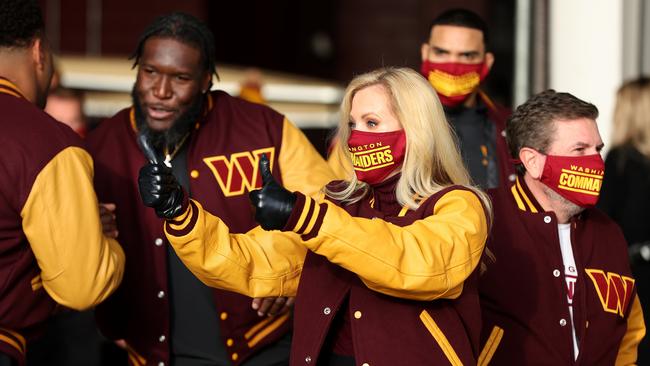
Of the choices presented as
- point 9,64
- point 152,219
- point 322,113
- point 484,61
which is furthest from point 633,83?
point 322,113

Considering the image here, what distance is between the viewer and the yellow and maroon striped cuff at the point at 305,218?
3.12 metres

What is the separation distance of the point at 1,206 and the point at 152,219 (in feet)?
2.21

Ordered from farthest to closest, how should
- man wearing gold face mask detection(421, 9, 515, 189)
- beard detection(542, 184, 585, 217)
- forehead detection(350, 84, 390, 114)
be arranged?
man wearing gold face mask detection(421, 9, 515, 189)
beard detection(542, 184, 585, 217)
forehead detection(350, 84, 390, 114)

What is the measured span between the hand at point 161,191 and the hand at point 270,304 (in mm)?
676

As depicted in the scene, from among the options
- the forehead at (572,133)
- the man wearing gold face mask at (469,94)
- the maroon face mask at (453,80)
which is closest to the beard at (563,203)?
the forehead at (572,133)

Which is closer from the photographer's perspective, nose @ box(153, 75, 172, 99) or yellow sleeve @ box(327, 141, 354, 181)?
nose @ box(153, 75, 172, 99)

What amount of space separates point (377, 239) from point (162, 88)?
1368mm

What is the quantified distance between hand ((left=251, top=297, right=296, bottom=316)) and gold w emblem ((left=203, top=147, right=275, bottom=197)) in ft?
1.46

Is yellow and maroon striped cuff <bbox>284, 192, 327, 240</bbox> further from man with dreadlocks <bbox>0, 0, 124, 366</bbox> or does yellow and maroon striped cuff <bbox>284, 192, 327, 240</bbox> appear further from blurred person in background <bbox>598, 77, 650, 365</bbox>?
blurred person in background <bbox>598, 77, 650, 365</bbox>

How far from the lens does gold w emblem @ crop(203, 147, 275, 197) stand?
4.25 m

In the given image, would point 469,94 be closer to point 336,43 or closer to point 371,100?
point 371,100

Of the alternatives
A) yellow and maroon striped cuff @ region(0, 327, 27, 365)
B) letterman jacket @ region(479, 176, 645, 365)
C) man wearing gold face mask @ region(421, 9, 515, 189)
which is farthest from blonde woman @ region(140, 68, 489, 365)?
man wearing gold face mask @ region(421, 9, 515, 189)

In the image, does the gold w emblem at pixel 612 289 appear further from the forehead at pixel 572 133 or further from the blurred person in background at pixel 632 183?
the blurred person in background at pixel 632 183

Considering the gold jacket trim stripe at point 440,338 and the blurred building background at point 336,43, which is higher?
the blurred building background at point 336,43
